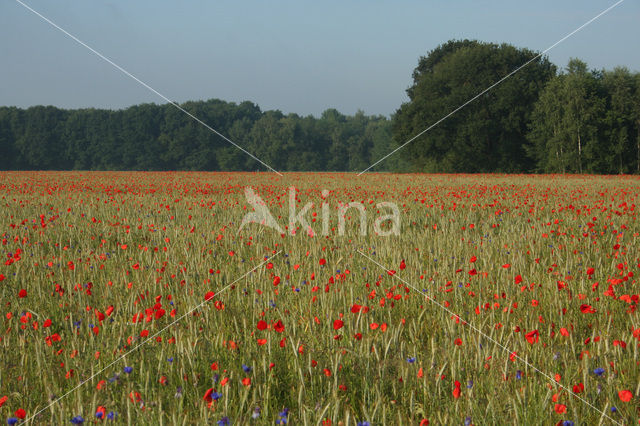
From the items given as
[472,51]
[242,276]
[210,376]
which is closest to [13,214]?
[242,276]

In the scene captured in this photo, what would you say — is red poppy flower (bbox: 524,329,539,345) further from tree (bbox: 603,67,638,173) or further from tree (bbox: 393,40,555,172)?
tree (bbox: 603,67,638,173)

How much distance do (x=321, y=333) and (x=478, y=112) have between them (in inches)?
1811

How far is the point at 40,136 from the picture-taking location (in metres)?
85.6

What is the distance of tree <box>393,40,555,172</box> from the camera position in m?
45.5

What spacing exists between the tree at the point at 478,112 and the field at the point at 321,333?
40.3 metres

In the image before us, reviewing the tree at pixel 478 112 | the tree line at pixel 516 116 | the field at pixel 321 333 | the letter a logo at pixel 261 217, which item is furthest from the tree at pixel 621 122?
the field at pixel 321 333

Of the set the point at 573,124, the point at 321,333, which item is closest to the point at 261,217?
the point at 321,333

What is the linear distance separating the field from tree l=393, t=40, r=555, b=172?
40.3 m

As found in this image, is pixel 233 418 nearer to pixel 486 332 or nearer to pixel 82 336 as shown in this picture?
pixel 82 336

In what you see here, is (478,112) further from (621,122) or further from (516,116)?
(621,122)

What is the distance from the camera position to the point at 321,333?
10.4ft

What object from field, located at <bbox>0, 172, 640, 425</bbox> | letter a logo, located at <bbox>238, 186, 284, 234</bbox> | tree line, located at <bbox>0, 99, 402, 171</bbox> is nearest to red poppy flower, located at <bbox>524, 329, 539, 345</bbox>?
field, located at <bbox>0, 172, 640, 425</bbox>

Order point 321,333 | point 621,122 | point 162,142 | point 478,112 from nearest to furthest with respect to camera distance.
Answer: point 321,333 → point 621,122 → point 478,112 → point 162,142

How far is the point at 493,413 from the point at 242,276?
2931mm
